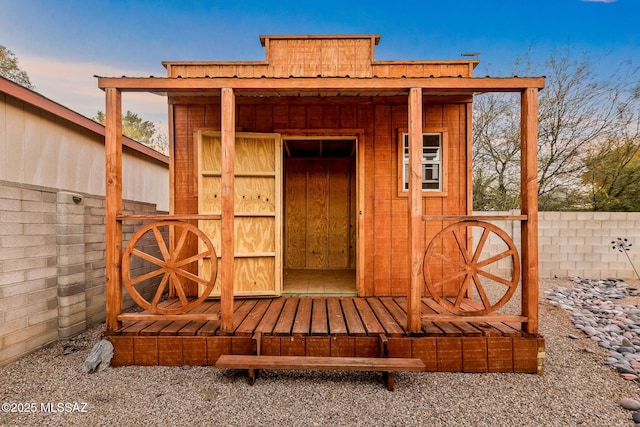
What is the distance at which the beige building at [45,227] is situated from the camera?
236 centimetres

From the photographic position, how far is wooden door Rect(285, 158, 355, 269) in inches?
206

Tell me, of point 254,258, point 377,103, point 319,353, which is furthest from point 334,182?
point 319,353

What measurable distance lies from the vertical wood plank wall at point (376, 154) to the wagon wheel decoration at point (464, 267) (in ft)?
1.00

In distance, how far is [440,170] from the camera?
3.40 metres

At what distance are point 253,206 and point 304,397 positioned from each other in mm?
2025

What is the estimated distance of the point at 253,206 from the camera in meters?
3.28

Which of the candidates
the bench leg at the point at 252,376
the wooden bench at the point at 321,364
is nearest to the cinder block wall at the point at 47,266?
the wooden bench at the point at 321,364

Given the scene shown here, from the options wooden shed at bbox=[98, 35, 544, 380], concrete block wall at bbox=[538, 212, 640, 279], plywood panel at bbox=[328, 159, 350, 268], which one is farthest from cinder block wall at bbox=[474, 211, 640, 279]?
plywood panel at bbox=[328, 159, 350, 268]

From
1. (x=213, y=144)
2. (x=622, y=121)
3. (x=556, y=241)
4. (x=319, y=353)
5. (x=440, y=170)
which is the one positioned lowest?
(x=319, y=353)

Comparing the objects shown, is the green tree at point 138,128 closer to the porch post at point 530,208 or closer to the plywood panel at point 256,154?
the plywood panel at point 256,154

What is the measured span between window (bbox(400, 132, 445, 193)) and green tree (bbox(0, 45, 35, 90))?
37.5 feet

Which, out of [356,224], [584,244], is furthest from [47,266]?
[584,244]

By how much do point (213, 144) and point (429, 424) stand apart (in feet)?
10.6

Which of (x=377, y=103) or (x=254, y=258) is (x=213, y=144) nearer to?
(x=254, y=258)
